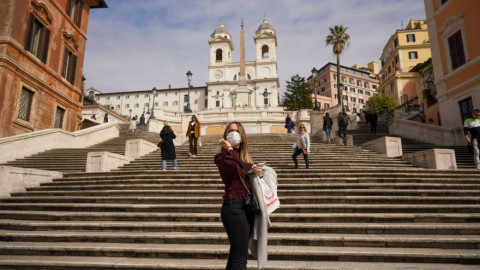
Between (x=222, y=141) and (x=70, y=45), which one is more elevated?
(x=70, y=45)

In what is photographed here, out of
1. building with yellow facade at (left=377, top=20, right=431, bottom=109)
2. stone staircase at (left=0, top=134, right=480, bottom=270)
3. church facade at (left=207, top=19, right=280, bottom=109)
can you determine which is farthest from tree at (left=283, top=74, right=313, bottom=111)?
stone staircase at (left=0, top=134, right=480, bottom=270)

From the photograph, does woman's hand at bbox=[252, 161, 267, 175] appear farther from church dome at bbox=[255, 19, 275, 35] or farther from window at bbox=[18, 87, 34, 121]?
church dome at bbox=[255, 19, 275, 35]

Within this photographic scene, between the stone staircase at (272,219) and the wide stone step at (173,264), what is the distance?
0.05 ft

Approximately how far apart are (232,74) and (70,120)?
54664mm

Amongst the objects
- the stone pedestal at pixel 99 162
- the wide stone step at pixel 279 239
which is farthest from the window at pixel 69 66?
the wide stone step at pixel 279 239

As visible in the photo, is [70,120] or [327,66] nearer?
[70,120]

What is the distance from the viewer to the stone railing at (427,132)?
15.4 m

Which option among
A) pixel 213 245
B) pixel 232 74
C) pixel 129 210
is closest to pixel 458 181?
pixel 213 245

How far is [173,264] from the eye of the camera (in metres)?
4.25

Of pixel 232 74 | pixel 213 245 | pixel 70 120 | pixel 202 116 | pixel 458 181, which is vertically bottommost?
pixel 213 245

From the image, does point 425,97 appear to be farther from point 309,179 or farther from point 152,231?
point 152,231

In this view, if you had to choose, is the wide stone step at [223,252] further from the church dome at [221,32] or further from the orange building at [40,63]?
the church dome at [221,32]

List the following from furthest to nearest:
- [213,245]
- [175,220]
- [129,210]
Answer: [129,210] → [175,220] → [213,245]

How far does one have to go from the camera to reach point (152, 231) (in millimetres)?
5781
